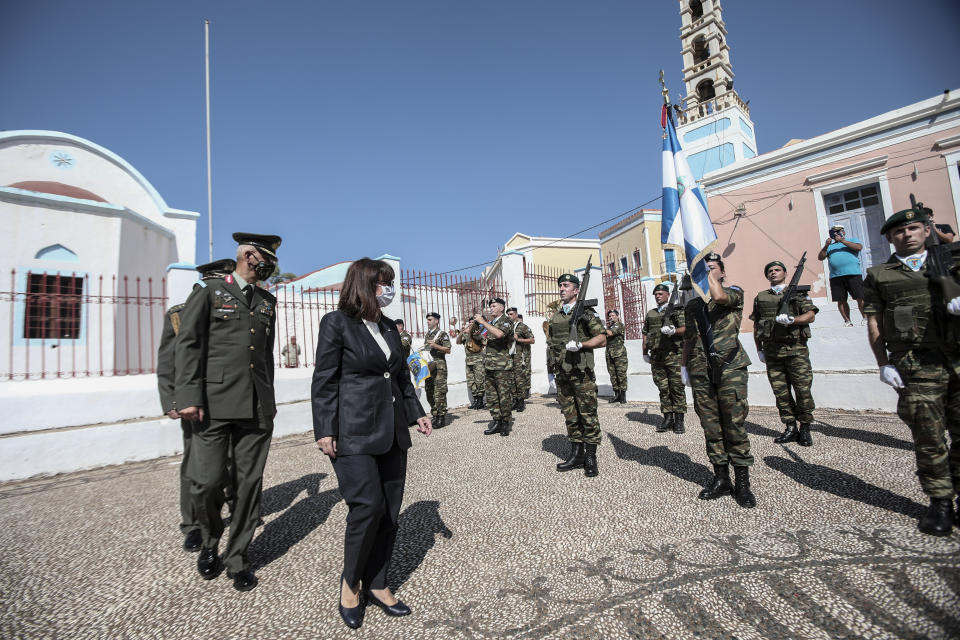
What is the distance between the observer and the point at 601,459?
4.78 metres

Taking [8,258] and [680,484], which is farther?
[8,258]

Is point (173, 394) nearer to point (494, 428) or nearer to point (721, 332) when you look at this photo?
point (721, 332)

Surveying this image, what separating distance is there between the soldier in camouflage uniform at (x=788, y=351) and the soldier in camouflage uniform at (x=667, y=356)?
984 mm

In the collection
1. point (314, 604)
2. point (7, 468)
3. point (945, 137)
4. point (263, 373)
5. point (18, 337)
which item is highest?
point (945, 137)

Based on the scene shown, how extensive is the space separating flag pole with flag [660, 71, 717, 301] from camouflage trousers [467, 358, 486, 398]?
199 inches

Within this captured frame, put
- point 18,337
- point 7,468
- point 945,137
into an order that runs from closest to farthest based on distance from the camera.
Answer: point 7,468 < point 18,337 < point 945,137

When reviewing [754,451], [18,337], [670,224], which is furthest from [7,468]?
[754,451]

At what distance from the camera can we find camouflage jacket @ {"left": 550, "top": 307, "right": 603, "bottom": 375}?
4.42 meters

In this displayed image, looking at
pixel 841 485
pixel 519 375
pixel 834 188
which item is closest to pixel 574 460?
pixel 841 485

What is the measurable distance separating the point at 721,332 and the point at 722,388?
0.47m

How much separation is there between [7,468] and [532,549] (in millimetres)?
6569

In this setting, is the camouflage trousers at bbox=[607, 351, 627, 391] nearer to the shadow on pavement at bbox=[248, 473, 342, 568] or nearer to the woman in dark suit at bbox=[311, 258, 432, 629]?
the shadow on pavement at bbox=[248, 473, 342, 568]

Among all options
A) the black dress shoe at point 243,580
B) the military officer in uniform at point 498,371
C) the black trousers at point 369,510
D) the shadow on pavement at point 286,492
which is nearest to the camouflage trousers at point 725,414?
the black trousers at point 369,510

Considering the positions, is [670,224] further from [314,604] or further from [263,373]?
[314,604]
